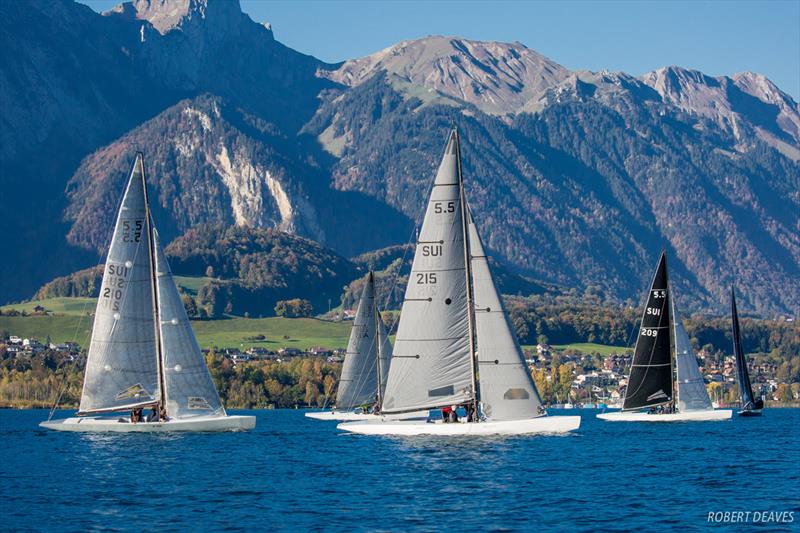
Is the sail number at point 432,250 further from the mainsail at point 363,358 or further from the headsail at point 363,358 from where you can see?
the headsail at point 363,358

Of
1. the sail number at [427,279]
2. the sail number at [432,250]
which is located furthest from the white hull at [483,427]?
the sail number at [432,250]

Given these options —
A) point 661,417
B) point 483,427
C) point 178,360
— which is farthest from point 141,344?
point 661,417

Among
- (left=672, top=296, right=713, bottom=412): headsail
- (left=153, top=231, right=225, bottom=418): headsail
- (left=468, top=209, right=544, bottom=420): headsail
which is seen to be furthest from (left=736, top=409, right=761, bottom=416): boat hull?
(left=153, top=231, right=225, bottom=418): headsail

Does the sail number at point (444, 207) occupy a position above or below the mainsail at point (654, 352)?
above

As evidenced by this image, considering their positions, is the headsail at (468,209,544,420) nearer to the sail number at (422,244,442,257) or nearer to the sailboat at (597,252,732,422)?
the sail number at (422,244,442,257)

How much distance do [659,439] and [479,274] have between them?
3172 centimetres

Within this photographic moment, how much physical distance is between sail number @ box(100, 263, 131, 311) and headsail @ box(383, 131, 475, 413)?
21.9 meters

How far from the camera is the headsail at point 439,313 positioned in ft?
303

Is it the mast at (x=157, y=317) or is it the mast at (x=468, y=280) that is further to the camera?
the mast at (x=157, y=317)

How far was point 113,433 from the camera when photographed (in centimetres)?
11031

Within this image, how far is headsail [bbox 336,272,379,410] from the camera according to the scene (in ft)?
469

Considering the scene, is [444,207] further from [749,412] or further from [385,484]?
[749,412]

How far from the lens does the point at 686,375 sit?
5699 inches

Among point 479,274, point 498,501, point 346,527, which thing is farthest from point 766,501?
point 479,274
